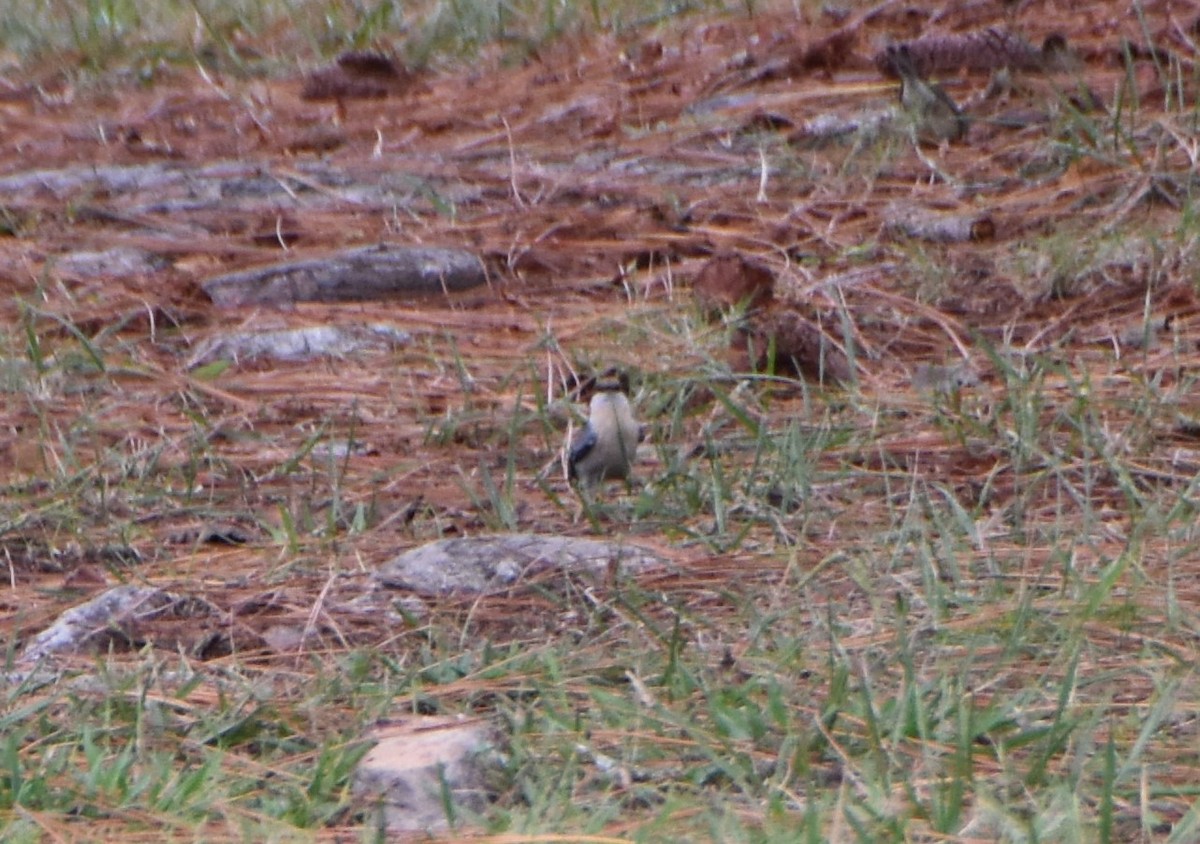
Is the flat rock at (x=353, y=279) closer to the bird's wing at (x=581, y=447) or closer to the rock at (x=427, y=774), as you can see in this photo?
the bird's wing at (x=581, y=447)

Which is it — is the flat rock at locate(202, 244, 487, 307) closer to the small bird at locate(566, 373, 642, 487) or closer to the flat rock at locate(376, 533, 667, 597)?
the small bird at locate(566, 373, 642, 487)

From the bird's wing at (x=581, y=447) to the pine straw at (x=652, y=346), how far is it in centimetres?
16

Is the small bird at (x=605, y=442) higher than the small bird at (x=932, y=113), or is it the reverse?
the small bird at (x=932, y=113)

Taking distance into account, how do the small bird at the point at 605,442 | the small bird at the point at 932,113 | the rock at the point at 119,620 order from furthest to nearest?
the small bird at the point at 932,113, the small bird at the point at 605,442, the rock at the point at 119,620

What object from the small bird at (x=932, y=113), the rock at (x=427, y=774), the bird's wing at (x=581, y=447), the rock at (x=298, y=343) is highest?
the small bird at (x=932, y=113)

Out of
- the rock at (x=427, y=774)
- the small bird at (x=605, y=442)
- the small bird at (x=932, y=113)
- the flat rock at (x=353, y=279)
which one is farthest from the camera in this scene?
the small bird at (x=932, y=113)

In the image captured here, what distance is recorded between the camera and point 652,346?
18.9 ft

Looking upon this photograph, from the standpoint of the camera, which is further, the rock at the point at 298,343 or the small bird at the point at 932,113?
→ the small bird at the point at 932,113

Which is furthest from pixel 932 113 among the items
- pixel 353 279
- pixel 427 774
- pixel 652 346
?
pixel 427 774

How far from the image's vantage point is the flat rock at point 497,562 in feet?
13.5

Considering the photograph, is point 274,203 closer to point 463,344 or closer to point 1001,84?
point 463,344

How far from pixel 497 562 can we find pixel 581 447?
29.0 inches

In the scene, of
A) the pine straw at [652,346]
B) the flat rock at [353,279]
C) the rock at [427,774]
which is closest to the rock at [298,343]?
the pine straw at [652,346]

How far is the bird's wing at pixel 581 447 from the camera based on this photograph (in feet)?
15.9
